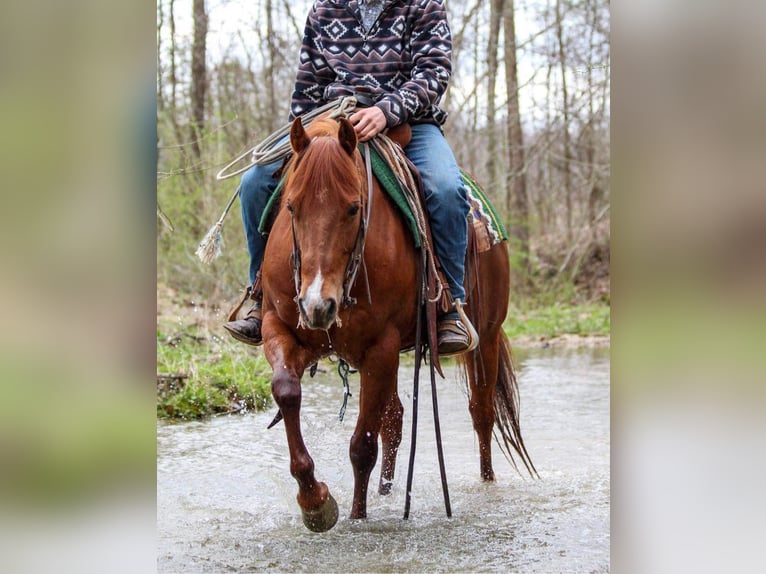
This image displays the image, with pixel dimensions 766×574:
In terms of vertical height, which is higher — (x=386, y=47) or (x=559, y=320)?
(x=386, y=47)

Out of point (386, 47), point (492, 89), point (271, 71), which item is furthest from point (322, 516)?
point (492, 89)

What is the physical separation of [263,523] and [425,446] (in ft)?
7.61

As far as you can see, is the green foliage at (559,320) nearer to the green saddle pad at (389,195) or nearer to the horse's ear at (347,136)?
the green saddle pad at (389,195)

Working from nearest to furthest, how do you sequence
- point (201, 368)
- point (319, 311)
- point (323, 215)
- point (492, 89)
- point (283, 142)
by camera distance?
point (319, 311) < point (323, 215) < point (283, 142) < point (201, 368) < point (492, 89)

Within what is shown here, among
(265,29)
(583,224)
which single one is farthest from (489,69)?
(265,29)

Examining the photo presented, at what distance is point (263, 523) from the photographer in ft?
15.6

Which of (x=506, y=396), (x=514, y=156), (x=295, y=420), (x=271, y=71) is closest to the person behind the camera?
(x=295, y=420)

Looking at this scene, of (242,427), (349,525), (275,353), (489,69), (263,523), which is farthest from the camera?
(489,69)

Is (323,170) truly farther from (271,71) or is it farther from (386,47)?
(271,71)

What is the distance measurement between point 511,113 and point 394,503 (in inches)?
481

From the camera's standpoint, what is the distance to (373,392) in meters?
4.12

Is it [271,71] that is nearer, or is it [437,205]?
[437,205]

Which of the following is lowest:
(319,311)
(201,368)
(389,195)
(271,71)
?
(201,368)
